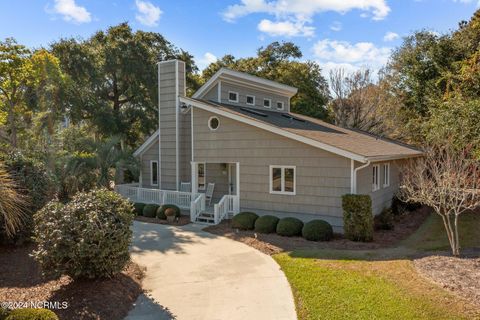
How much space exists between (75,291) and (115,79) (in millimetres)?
24591

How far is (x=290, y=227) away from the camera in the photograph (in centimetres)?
1238

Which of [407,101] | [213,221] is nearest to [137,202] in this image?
[213,221]

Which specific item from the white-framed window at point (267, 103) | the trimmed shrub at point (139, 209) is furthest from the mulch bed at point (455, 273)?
the white-framed window at point (267, 103)

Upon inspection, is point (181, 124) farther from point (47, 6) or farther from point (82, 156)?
point (47, 6)

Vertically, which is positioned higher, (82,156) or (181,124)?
(181,124)

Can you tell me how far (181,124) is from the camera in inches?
706

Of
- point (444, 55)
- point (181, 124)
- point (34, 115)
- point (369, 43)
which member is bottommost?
point (181, 124)

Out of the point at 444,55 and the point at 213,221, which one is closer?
the point at 213,221

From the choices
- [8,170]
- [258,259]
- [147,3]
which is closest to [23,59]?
[147,3]

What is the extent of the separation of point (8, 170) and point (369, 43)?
93.5 ft

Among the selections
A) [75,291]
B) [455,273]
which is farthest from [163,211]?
[455,273]

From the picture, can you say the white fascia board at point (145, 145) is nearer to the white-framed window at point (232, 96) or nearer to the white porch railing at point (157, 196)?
the white porch railing at point (157, 196)

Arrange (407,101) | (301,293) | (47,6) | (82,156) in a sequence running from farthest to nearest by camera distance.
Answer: (407,101) → (82,156) → (47,6) → (301,293)

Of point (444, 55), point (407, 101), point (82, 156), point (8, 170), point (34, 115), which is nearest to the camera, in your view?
point (8, 170)
